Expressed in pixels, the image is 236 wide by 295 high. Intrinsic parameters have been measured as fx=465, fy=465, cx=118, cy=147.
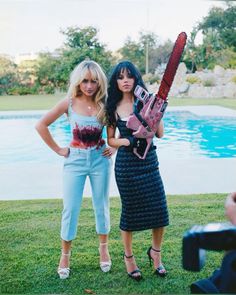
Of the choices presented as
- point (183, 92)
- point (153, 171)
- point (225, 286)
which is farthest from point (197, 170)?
point (183, 92)

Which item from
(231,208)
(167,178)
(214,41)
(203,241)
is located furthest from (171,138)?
(203,241)

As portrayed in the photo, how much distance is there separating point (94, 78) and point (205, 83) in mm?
10480

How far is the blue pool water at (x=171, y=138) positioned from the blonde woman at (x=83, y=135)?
153 inches

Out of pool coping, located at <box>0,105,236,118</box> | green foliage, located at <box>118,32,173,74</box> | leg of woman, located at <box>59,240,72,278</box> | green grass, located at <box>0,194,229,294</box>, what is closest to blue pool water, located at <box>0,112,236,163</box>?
pool coping, located at <box>0,105,236,118</box>

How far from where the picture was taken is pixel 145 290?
7.94ft

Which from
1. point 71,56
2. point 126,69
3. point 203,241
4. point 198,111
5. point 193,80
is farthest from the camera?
point 193,80

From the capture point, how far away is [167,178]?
4930 millimetres

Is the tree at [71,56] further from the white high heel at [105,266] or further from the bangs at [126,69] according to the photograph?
the white high heel at [105,266]

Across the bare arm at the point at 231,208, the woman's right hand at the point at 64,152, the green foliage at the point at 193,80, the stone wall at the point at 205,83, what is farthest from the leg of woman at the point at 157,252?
the green foliage at the point at 193,80

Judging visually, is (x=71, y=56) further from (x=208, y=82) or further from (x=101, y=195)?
(x=208, y=82)

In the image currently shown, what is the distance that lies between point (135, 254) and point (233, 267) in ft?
5.78

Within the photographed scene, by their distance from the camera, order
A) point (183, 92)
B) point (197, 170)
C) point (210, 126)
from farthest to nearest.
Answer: point (183, 92)
point (210, 126)
point (197, 170)

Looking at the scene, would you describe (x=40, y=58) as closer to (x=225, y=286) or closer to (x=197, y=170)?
(x=197, y=170)

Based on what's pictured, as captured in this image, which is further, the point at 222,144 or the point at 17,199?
the point at 222,144
